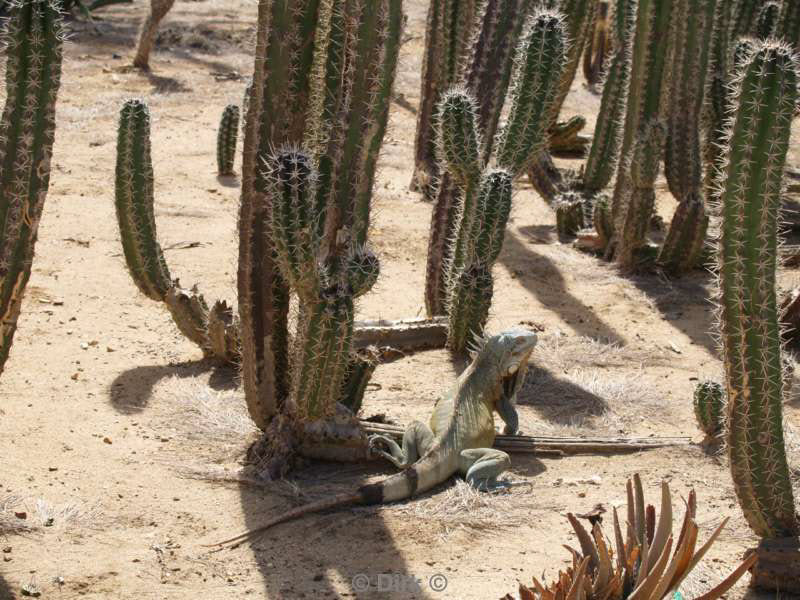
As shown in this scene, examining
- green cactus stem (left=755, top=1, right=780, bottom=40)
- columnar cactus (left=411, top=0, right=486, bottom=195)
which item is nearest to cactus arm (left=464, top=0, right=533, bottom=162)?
columnar cactus (left=411, top=0, right=486, bottom=195)

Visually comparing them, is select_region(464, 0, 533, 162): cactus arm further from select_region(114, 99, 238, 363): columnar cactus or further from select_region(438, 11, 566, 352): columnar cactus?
select_region(114, 99, 238, 363): columnar cactus

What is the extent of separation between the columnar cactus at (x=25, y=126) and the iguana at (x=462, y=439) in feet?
4.47

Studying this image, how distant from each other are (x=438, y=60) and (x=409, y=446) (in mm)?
4847

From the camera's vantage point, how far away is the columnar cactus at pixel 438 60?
864 centimetres

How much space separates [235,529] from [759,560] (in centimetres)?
199

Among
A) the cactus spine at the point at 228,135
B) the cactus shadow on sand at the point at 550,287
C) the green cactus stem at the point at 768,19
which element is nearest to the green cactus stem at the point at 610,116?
the cactus shadow on sand at the point at 550,287

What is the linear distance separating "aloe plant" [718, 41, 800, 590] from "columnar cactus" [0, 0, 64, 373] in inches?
95.9

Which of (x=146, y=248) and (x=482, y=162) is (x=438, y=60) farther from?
(x=146, y=248)

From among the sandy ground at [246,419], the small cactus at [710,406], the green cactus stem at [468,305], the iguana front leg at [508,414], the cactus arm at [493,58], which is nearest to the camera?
the sandy ground at [246,419]

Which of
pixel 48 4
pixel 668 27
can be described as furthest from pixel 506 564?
pixel 668 27

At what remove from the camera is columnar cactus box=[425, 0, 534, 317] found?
22.0 feet

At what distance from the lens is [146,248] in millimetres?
5988

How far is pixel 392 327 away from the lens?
248 inches

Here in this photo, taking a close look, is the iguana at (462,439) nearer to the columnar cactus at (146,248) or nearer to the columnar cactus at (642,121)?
the columnar cactus at (146,248)
